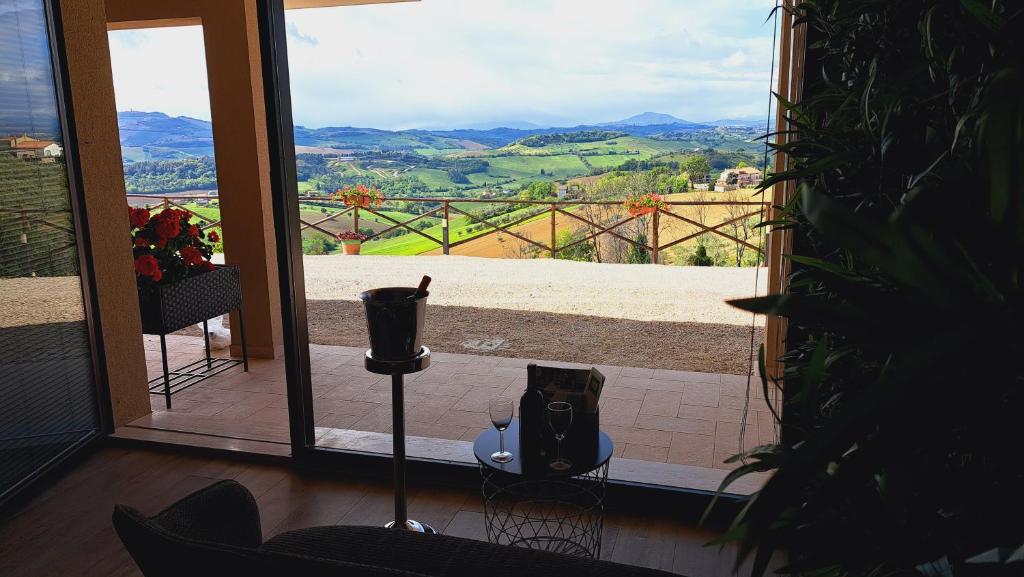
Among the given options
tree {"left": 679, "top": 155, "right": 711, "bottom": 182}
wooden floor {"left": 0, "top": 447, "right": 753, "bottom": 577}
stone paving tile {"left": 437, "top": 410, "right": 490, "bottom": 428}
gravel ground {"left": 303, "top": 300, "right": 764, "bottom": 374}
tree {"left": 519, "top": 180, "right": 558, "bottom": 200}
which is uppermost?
tree {"left": 679, "top": 155, "right": 711, "bottom": 182}

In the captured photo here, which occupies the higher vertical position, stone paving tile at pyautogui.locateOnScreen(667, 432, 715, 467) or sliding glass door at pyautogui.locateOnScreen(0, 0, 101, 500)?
sliding glass door at pyautogui.locateOnScreen(0, 0, 101, 500)

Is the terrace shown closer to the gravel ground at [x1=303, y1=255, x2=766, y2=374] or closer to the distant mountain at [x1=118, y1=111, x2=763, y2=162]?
the gravel ground at [x1=303, y1=255, x2=766, y2=374]

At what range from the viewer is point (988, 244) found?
1.88 ft

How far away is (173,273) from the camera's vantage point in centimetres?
402

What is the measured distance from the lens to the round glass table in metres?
2.12

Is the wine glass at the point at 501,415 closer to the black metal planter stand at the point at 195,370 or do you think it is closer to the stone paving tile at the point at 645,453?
the stone paving tile at the point at 645,453

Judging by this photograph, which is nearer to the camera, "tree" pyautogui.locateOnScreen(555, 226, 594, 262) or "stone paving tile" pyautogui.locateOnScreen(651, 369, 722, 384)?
"stone paving tile" pyautogui.locateOnScreen(651, 369, 722, 384)

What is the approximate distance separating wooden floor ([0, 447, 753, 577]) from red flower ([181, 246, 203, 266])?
3.97 ft

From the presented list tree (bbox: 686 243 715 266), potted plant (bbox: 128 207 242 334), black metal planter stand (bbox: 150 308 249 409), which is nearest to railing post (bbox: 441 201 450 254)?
tree (bbox: 686 243 715 266)

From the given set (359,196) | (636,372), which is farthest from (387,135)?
(636,372)

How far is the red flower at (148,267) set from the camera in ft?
12.4

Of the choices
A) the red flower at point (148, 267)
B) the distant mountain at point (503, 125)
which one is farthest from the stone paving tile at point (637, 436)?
the distant mountain at point (503, 125)

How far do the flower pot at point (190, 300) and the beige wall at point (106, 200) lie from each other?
238mm

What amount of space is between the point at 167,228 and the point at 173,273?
26cm
